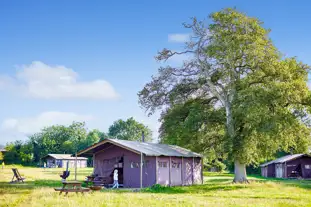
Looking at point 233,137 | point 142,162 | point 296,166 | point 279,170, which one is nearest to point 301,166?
point 296,166

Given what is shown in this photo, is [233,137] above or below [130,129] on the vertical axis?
below

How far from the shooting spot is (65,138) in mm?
121500

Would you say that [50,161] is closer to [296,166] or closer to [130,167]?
[296,166]

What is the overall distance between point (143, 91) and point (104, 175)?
937 cm

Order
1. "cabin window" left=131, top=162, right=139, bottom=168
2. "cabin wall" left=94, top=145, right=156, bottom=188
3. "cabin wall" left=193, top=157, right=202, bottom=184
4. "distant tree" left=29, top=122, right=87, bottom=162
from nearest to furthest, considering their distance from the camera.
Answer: "cabin wall" left=94, top=145, right=156, bottom=188, "cabin window" left=131, top=162, right=139, bottom=168, "cabin wall" left=193, top=157, right=202, bottom=184, "distant tree" left=29, top=122, right=87, bottom=162

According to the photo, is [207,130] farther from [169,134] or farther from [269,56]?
[269,56]

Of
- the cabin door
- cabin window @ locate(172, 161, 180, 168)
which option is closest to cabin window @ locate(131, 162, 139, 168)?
cabin window @ locate(172, 161, 180, 168)

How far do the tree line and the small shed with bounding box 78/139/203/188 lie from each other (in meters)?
68.6

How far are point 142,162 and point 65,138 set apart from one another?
97.5 meters

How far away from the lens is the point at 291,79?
31.2 metres

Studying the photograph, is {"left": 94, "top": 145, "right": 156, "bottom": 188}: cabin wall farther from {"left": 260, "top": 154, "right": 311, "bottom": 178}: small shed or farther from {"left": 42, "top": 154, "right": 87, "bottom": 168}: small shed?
{"left": 42, "top": 154, "right": 87, "bottom": 168}: small shed

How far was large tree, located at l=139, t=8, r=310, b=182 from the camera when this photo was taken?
29625 mm

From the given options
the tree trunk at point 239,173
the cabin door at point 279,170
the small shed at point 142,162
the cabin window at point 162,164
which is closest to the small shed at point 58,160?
the cabin door at point 279,170

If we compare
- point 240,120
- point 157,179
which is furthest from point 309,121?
point 157,179
